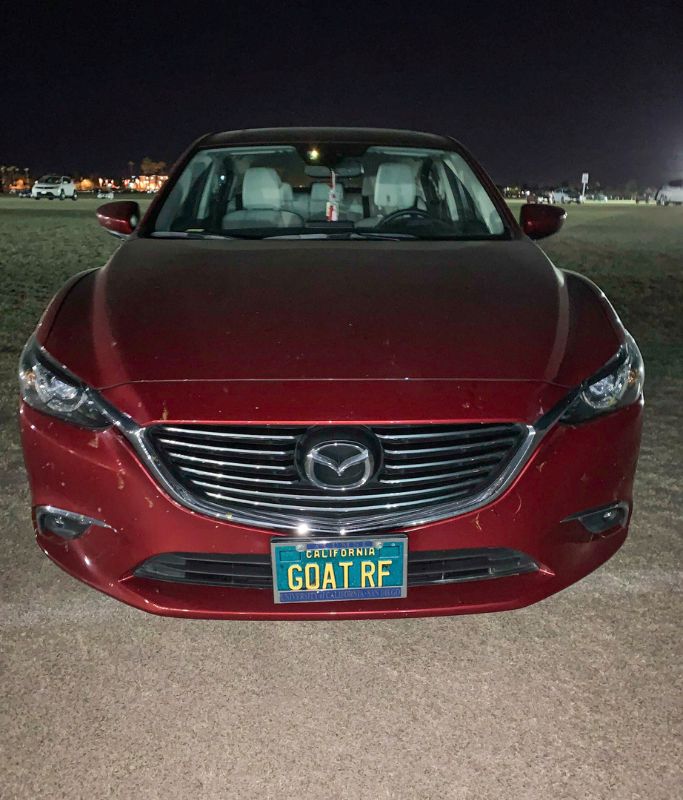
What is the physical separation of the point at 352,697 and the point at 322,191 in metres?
2.55

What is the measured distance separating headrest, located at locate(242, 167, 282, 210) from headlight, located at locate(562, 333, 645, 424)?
1901mm

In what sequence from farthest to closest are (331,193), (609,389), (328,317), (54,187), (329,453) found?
1. (54,187)
2. (331,193)
3. (328,317)
4. (609,389)
5. (329,453)

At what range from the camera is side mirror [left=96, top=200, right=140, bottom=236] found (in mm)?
3861

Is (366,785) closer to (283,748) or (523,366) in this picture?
(283,748)

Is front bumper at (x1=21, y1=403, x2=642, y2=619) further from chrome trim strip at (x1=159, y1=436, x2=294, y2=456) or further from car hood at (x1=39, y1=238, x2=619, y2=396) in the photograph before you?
car hood at (x1=39, y1=238, x2=619, y2=396)

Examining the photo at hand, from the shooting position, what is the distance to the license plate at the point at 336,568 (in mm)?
2225

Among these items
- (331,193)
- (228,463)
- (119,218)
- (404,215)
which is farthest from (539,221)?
(228,463)

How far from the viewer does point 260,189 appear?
13.1 ft

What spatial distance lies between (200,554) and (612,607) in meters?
1.34

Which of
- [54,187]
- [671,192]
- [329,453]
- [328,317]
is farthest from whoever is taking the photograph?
[671,192]

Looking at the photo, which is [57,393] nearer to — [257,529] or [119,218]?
[257,529]

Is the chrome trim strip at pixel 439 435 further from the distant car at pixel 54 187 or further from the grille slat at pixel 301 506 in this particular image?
the distant car at pixel 54 187

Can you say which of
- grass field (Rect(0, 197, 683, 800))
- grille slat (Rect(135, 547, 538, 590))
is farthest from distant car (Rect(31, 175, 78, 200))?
grille slat (Rect(135, 547, 538, 590))

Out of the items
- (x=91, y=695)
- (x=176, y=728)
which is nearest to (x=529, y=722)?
(x=176, y=728)
